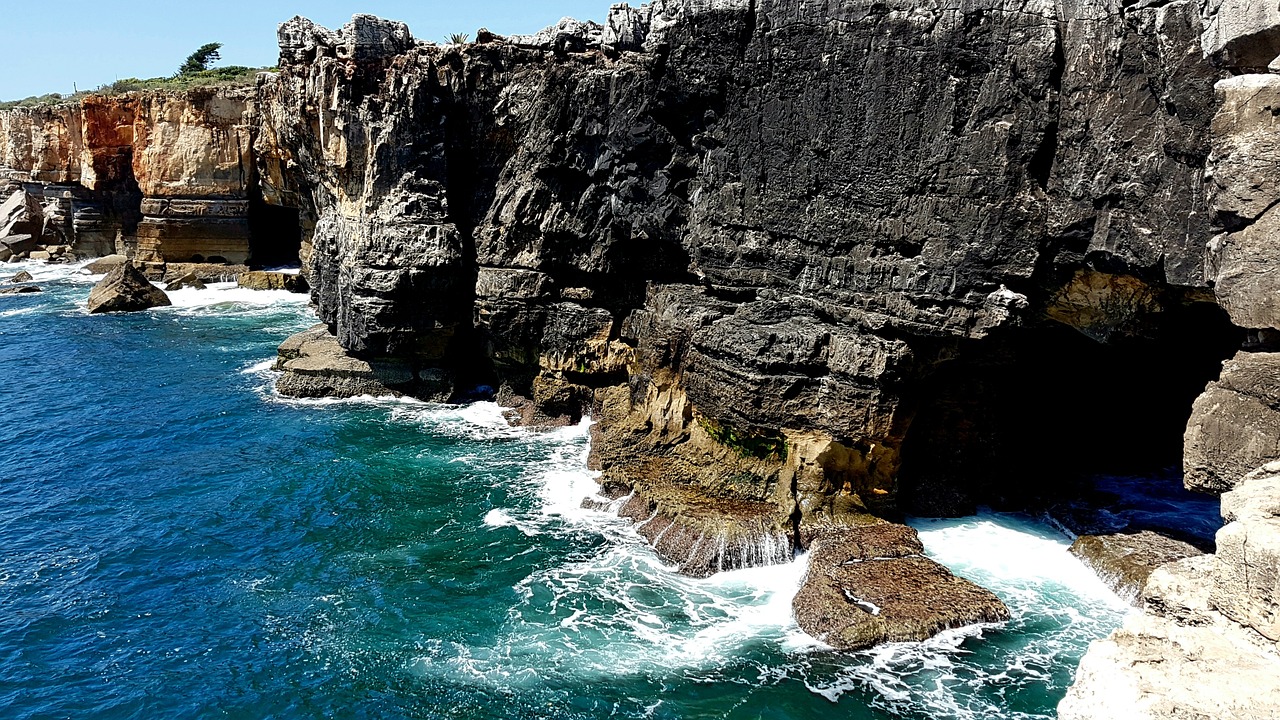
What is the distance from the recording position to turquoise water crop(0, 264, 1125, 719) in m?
17.8

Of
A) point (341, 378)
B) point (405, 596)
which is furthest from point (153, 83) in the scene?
point (405, 596)

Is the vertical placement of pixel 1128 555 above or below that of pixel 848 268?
below

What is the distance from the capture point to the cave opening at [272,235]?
2406 inches

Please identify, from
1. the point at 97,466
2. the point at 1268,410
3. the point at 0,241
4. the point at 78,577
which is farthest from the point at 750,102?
the point at 0,241

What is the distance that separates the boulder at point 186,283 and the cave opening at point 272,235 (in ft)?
12.7

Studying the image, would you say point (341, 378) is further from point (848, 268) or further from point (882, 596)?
point (882, 596)

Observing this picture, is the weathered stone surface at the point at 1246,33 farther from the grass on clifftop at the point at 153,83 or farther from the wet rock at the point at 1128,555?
the grass on clifftop at the point at 153,83

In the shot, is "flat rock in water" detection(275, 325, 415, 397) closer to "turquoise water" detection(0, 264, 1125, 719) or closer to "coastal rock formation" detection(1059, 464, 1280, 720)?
"turquoise water" detection(0, 264, 1125, 719)

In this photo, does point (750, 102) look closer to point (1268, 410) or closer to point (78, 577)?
point (1268, 410)

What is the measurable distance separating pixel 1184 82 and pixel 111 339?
1904 inches

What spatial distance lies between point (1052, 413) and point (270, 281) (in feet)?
164

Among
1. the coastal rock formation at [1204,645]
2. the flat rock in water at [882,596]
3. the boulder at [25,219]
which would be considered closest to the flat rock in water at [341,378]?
the flat rock in water at [882,596]

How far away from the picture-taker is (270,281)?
196 feet

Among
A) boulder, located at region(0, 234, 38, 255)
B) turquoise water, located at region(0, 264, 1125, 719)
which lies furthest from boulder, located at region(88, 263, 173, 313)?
boulder, located at region(0, 234, 38, 255)
